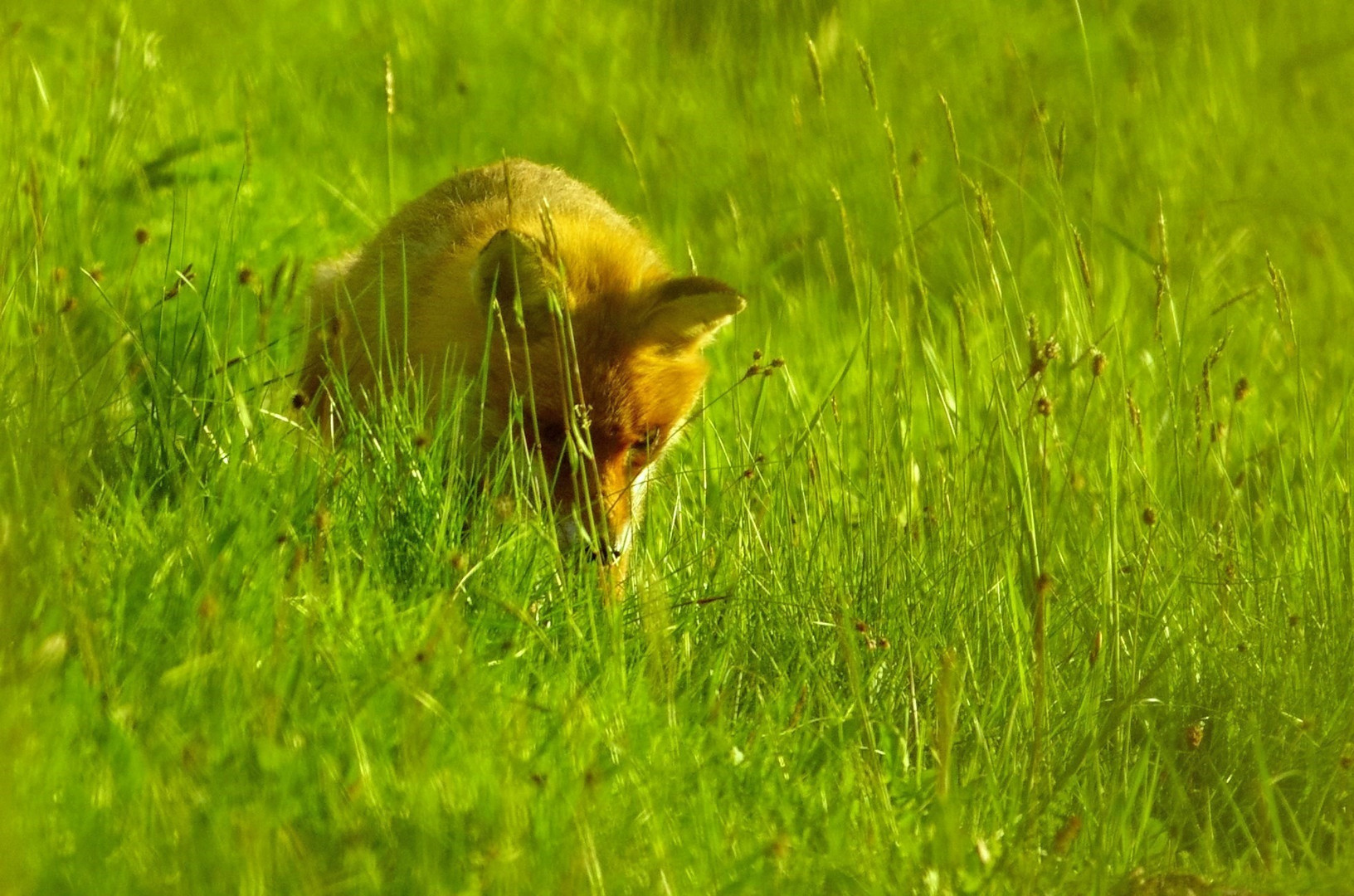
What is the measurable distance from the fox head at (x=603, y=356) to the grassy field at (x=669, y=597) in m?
0.19

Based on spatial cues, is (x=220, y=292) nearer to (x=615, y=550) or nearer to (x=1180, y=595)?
(x=615, y=550)

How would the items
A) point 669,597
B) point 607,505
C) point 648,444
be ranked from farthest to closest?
1. point 648,444
2. point 607,505
3. point 669,597

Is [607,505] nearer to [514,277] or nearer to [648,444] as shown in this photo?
[648,444]

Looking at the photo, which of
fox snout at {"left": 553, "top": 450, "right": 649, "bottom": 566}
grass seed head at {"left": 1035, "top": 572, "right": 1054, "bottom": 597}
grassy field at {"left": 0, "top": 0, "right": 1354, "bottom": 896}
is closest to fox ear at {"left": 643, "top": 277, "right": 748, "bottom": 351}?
grassy field at {"left": 0, "top": 0, "right": 1354, "bottom": 896}

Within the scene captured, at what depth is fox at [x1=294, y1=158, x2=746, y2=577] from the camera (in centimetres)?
421

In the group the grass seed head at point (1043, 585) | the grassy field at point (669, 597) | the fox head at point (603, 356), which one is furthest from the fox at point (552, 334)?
the grass seed head at point (1043, 585)

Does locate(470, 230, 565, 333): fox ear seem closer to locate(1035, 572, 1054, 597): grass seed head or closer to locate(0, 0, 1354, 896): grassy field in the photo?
locate(0, 0, 1354, 896): grassy field

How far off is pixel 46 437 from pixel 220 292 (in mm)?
2437

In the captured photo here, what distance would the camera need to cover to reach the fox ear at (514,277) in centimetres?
401

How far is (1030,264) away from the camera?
7250 millimetres

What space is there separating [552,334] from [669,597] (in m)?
1.16

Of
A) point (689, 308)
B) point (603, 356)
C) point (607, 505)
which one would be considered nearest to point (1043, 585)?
point (607, 505)

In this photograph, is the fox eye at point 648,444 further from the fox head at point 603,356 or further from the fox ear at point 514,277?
the fox ear at point 514,277

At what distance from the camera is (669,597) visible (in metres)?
3.60
